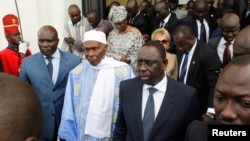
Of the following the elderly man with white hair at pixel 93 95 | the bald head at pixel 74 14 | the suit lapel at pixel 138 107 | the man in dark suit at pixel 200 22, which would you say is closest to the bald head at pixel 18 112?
the suit lapel at pixel 138 107

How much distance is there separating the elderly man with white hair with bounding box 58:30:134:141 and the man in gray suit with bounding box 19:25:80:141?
31cm

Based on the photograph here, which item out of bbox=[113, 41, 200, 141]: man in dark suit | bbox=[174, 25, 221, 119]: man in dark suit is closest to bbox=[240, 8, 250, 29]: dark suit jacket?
bbox=[174, 25, 221, 119]: man in dark suit

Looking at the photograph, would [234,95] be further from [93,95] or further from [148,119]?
[93,95]

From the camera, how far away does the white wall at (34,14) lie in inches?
241

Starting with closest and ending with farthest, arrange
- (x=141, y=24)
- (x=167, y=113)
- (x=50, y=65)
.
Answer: (x=167, y=113) < (x=50, y=65) < (x=141, y=24)

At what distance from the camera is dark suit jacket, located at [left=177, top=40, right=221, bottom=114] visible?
384 centimetres

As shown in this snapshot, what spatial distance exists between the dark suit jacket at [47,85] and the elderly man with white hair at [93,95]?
0.30 meters

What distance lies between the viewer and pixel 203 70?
392cm

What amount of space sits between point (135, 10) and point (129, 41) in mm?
2337

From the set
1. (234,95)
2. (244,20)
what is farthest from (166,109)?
(244,20)

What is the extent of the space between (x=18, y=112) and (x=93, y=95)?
2118 mm

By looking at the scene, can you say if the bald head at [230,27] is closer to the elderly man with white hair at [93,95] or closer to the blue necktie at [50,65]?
the elderly man with white hair at [93,95]

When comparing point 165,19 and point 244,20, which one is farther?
point 244,20

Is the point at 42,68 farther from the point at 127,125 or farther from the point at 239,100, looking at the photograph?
the point at 239,100
